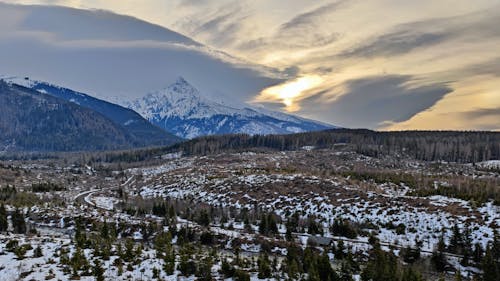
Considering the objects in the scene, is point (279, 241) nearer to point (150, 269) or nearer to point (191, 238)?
point (191, 238)

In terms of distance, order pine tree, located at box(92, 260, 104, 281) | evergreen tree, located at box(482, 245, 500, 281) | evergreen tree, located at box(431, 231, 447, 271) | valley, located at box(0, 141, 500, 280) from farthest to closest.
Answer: evergreen tree, located at box(431, 231, 447, 271)
evergreen tree, located at box(482, 245, 500, 281)
valley, located at box(0, 141, 500, 280)
pine tree, located at box(92, 260, 104, 281)

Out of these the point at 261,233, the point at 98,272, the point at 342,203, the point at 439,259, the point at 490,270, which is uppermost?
the point at 342,203

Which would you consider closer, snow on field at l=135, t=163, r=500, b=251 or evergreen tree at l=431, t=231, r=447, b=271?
evergreen tree at l=431, t=231, r=447, b=271

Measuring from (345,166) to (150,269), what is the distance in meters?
113

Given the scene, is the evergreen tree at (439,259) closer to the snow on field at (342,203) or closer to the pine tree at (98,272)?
the snow on field at (342,203)

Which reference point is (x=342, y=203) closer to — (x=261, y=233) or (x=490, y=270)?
(x=261, y=233)

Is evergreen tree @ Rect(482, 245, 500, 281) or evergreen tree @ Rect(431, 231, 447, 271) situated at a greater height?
evergreen tree @ Rect(482, 245, 500, 281)

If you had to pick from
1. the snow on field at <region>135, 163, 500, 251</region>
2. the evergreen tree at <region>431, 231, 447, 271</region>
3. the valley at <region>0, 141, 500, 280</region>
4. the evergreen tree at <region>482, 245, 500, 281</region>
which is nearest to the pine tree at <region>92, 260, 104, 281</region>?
the valley at <region>0, 141, 500, 280</region>

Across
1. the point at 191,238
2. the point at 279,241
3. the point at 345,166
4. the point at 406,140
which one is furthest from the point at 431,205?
the point at 406,140

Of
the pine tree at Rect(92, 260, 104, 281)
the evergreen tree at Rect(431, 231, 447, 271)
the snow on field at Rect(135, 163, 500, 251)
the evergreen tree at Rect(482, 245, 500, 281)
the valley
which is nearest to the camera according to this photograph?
the pine tree at Rect(92, 260, 104, 281)

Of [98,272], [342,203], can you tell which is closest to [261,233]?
[342,203]

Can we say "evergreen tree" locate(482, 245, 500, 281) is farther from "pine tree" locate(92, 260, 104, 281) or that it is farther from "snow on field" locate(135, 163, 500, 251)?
"pine tree" locate(92, 260, 104, 281)

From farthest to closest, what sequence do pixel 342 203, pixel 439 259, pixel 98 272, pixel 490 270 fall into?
pixel 342 203
pixel 439 259
pixel 490 270
pixel 98 272

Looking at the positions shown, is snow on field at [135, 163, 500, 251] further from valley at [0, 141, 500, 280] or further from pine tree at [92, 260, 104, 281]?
pine tree at [92, 260, 104, 281]
